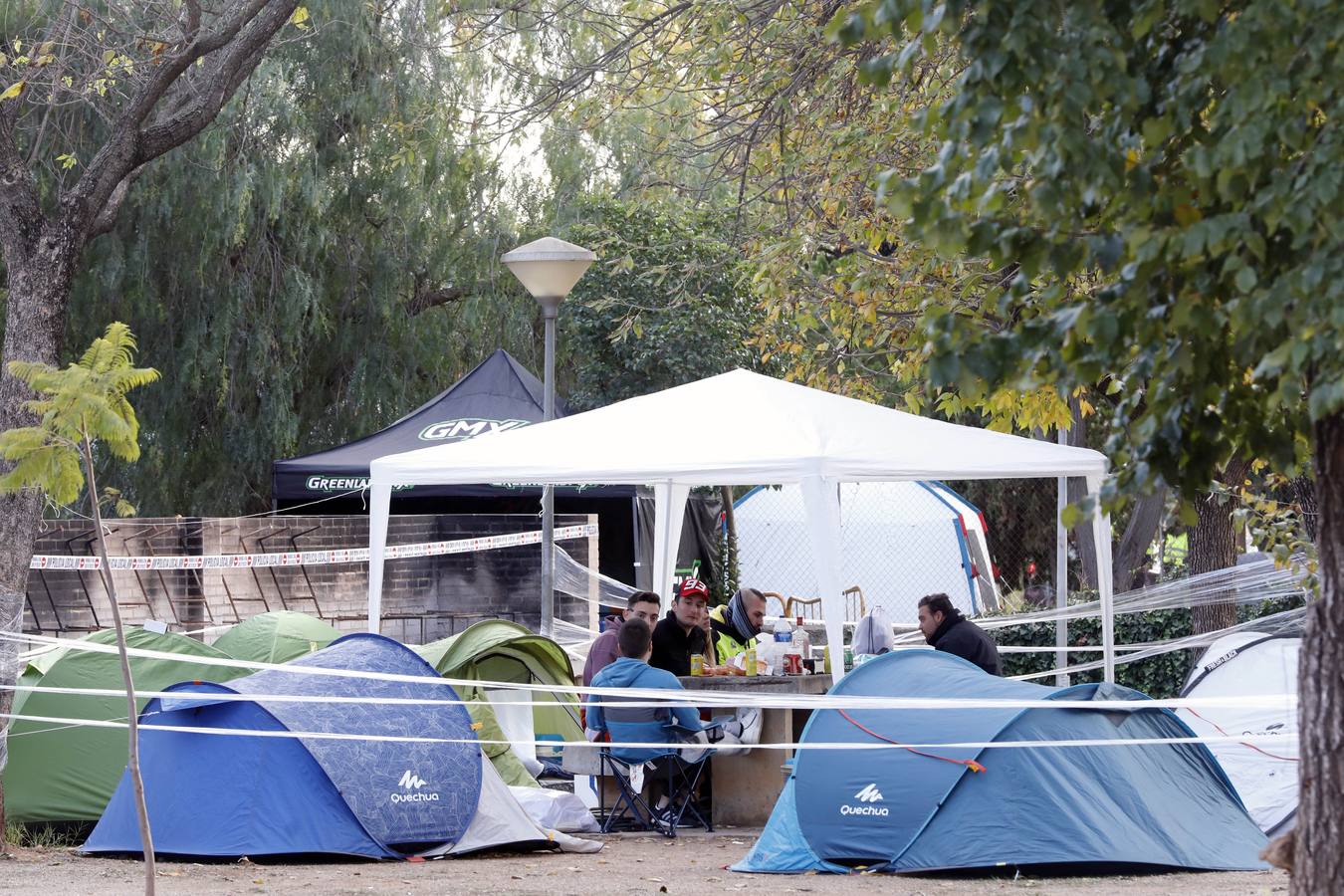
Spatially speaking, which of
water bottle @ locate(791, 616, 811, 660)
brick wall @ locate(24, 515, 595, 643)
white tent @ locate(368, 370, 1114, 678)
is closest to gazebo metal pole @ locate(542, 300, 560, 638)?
white tent @ locate(368, 370, 1114, 678)

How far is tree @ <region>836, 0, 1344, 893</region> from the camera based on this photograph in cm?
326

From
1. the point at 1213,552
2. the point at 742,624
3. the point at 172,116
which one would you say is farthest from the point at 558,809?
the point at 1213,552

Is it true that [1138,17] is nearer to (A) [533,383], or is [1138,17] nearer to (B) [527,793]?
(B) [527,793]

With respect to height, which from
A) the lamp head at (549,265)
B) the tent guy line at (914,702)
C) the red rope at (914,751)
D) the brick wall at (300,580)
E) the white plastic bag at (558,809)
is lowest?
the white plastic bag at (558,809)

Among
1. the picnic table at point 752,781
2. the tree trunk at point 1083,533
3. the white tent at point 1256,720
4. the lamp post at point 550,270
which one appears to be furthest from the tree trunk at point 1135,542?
the picnic table at point 752,781

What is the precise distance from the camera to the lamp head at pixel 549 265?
37.8ft

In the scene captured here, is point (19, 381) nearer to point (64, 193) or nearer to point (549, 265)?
point (64, 193)

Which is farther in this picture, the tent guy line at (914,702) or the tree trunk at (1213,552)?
the tree trunk at (1213,552)

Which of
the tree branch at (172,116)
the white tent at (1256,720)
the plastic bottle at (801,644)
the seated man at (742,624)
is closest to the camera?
the white tent at (1256,720)

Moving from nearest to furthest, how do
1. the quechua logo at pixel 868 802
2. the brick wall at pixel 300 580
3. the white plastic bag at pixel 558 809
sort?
the quechua logo at pixel 868 802, the white plastic bag at pixel 558 809, the brick wall at pixel 300 580

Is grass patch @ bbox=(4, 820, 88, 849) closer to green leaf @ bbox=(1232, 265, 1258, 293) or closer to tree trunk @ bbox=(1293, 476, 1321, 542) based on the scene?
tree trunk @ bbox=(1293, 476, 1321, 542)

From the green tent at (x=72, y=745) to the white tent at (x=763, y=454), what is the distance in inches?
69.9

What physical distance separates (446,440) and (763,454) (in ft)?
28.1

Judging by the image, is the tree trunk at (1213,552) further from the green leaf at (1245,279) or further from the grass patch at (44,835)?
the green leaf at (1245,279)
